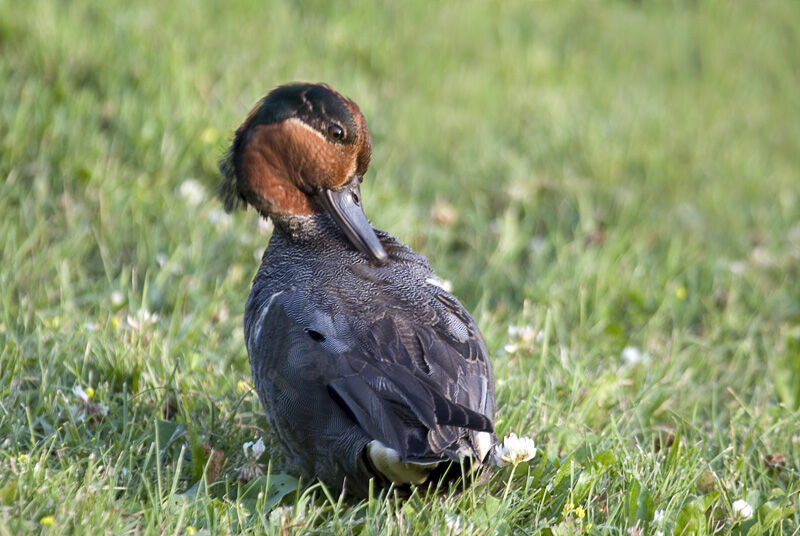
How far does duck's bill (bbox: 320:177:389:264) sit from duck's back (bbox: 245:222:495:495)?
8cm

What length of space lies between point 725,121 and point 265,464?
5318mm

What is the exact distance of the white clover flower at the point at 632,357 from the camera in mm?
4082

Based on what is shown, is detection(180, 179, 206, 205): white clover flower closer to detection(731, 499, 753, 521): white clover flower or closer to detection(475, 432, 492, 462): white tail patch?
Answer: detection(475, 432, 492, 462): white tail patch

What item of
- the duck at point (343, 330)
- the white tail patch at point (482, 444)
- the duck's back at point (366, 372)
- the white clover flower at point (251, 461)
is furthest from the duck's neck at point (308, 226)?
the white tail patch at point (482, 444)

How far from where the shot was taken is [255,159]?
339cm

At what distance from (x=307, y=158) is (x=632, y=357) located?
1626 mm

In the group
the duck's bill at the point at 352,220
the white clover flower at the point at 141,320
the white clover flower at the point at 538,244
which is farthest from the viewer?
the white clover flower at the point at 538,244

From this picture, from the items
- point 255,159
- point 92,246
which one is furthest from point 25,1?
point 255,159

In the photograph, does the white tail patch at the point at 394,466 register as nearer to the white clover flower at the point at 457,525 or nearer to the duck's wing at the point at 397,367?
the duck's wing at the point at 397,367

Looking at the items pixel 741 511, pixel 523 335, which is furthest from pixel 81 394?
pixel 741 511

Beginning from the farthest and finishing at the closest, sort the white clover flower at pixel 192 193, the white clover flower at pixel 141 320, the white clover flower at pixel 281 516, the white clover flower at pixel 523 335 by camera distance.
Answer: the white clover flower at pixel 192 193 → the white clover flower at pixel 523 335 → the white clover flower at pixel 141 320 → the white clover flower at pixel 281 516

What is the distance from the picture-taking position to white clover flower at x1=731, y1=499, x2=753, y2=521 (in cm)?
295

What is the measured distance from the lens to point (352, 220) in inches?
131

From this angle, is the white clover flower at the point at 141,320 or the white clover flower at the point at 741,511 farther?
the white clover flower at the point at 141,320
